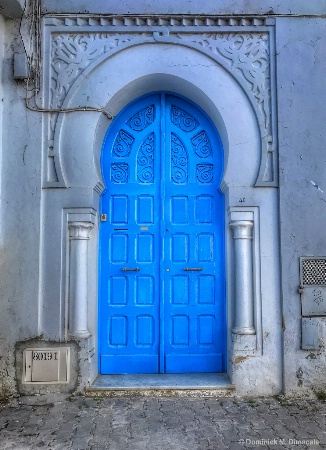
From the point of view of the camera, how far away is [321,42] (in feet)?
16.8

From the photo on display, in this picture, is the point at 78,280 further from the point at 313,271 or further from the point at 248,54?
the point at 248,54

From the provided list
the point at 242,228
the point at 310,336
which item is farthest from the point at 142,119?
the point at 310,336

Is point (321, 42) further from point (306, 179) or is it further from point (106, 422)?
point (106, 422)

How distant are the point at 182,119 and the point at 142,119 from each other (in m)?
0.53

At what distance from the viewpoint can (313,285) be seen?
15.9ft

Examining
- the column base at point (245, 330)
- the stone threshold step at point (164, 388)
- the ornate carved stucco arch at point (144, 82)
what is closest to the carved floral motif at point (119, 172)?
the ornate carved stucco arch at point (144, 82)

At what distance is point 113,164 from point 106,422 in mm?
3024

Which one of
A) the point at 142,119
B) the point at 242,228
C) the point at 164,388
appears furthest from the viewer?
the point at 142,119

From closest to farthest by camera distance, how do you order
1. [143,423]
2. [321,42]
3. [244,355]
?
[143,423] < [244,355] < [321,42]

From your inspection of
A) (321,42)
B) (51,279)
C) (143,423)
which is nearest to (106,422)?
(143,423)

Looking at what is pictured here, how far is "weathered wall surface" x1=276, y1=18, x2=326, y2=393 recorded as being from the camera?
477cm

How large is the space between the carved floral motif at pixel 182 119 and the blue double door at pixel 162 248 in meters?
0.01

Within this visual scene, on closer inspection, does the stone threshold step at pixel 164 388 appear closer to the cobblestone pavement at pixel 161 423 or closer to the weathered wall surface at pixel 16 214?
the cobblestone pavement at pixel 161 423

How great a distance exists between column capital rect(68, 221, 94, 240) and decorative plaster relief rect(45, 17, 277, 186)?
4.82 ft
